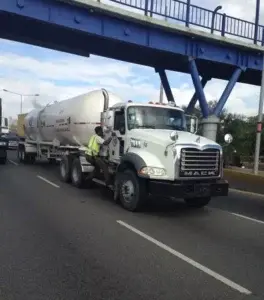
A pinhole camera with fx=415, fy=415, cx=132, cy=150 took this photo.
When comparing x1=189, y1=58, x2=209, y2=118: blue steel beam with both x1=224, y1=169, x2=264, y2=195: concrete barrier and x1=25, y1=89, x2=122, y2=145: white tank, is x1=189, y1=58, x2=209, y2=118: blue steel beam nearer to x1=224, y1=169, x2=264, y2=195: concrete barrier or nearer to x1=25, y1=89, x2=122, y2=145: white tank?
x1=224, y1=169, x2=264, y2=195: concrete barrier

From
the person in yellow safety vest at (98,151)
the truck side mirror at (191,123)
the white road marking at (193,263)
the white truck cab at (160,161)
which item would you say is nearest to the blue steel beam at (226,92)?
the truck side mirror at (191,123)

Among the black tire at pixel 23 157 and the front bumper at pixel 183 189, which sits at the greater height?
the front bumper at pixel 183 189

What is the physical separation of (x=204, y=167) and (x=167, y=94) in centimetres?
1688

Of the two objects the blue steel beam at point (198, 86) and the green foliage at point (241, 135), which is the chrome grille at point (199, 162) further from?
the green foliage at point (241, 135)

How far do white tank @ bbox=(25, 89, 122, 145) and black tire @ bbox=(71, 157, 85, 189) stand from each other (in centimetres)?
81

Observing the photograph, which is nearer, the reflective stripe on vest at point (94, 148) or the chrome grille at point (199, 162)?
the chrome grille at point (199, 162)

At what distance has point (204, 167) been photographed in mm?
9453

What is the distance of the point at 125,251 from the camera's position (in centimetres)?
632

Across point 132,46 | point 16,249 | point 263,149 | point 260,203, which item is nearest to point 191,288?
point 16,249

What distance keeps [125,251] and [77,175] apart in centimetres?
755

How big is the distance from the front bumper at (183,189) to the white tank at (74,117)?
4.73 metres

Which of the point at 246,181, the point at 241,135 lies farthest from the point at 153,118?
the point at 241,135

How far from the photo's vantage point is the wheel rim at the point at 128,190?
9727 mm

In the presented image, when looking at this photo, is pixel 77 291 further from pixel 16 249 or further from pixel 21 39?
pixel 21 39
